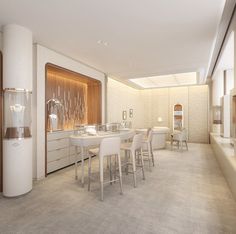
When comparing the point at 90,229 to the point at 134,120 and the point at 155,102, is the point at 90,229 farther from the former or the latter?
the point at 155,102

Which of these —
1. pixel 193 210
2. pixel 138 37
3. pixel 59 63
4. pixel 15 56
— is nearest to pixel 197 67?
pixel 138 37

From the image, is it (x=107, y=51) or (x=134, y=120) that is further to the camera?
(x=134, y=120)

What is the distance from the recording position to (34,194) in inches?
118

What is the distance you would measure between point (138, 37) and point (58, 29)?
1.48 metres

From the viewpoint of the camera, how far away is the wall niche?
467cm

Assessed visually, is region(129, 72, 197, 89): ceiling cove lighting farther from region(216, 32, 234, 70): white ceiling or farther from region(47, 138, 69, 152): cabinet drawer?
region(47, 138, 69, 152): cabinet drawer

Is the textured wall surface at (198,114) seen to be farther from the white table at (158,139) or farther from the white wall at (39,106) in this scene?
the white wall at (39,106)

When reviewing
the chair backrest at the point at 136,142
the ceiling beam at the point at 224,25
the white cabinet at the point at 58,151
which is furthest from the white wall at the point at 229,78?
the white cabinet at the point at 58,151

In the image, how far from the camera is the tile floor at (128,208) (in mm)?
2090

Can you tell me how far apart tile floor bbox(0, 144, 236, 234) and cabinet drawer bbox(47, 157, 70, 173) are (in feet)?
1.05

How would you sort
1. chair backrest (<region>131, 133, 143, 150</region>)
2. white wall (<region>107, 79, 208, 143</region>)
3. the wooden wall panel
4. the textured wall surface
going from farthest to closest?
1. the textured wall surface
2. white wall (<region>107, 79, 208, 143</region>)
3. the wooden wall panel
4. chair backrest (<region>131, 133, 143, 150</region>)

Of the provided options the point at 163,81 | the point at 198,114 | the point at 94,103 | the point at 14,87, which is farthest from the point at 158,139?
the point at 14,87

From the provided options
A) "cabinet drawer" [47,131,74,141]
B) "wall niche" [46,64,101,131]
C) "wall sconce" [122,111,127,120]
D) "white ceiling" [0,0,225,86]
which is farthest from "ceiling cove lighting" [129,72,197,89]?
"cabinet drawer" [47,131,74,141]

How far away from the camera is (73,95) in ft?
18.2
